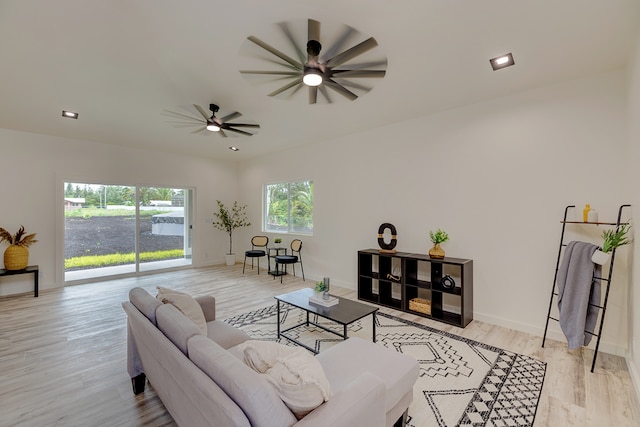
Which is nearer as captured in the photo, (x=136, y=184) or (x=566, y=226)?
(x=566, y=226)

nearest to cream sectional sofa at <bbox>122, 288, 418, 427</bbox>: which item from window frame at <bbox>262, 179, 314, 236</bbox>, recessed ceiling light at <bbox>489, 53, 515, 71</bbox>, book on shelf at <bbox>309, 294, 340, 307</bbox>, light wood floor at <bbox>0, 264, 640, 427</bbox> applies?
light wood floor at <bbox>0, 264, 640, 427</bbox>

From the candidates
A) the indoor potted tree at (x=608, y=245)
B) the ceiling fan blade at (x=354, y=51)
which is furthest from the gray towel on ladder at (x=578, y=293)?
the ceiling fan blade at (x=354, y=51)

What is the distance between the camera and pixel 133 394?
2.22m

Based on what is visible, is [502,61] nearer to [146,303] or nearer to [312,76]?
[312,76]

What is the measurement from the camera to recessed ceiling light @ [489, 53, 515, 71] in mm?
2721

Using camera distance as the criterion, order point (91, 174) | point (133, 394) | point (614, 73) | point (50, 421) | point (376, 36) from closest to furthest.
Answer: point (50, 421), point (133, 394), point (376, 36), point (614, 73), point (91, 174)

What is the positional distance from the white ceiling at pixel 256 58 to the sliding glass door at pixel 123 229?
195 centimetres

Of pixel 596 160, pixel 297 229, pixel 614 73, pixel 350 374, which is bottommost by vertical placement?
pixel 350 374

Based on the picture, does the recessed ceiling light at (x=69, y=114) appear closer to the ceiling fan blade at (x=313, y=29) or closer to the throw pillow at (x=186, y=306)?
the throw pillow at (x=186, y=306)

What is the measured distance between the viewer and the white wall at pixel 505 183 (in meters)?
2.94

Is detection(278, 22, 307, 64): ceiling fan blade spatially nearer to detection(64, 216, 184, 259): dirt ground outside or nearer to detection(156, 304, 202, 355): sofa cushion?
detection(156, 304, 202, 355): sofa cushion

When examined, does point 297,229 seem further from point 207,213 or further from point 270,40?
point 270,40

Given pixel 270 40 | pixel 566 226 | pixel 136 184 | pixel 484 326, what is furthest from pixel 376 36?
pixel 136 184

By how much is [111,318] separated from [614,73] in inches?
259
